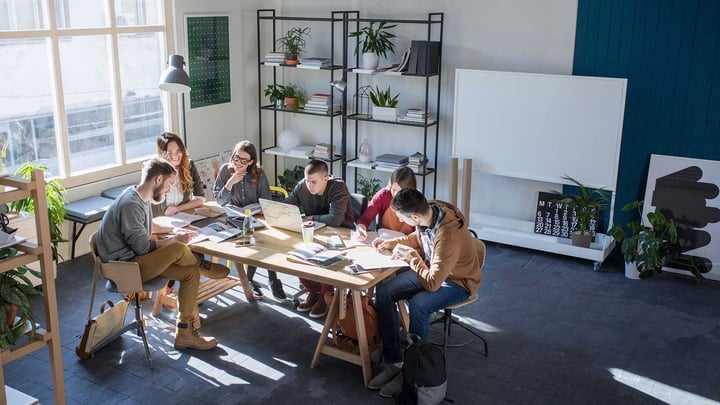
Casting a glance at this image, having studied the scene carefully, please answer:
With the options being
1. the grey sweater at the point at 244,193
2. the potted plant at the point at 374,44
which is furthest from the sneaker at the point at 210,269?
the potted plant at the point at 374,44

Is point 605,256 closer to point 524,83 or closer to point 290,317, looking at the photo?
point 524,83

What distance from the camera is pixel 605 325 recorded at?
5.47 m

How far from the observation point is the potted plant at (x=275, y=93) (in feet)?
26.2

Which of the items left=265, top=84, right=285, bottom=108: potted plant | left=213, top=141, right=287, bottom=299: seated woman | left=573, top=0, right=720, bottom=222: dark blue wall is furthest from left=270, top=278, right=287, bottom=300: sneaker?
left=573, top=0, right=720, bottom=222: dark blue wall

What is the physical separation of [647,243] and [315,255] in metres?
3.15

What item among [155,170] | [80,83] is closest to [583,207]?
[155,170]

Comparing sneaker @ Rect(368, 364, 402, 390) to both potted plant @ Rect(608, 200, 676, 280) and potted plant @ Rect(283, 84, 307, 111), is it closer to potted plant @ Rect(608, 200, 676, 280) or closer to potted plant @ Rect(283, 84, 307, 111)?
potted plant @ Rect(608, 200, 676, 280)

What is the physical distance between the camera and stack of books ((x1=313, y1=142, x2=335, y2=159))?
312 inches

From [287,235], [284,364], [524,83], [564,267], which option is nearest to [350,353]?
[284,364]

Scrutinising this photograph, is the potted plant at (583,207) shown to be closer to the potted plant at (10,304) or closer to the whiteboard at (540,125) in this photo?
the whiteboard at (540,125)

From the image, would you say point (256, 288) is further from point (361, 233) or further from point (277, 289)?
point (361, 233)

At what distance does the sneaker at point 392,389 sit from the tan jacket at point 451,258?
0.61 meters

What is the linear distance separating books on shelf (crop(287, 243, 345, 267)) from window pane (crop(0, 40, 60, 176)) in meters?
2.81

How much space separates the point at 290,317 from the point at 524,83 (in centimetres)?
300
